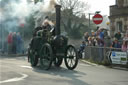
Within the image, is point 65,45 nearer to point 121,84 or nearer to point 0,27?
point 121,84

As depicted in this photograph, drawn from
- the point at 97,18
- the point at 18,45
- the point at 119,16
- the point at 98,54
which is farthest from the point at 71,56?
the point at 119,16

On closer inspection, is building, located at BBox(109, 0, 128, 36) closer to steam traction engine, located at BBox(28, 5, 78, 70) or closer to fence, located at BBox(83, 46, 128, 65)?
fence, located at BBox(83, 46, 128, 65)

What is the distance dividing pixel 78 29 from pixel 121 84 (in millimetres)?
44034

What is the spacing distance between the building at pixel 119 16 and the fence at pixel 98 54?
10.4m

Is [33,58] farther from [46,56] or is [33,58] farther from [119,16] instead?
[119,16]

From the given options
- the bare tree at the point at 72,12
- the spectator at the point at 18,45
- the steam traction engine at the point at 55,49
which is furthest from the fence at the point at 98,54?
the bare tree at the point at 72,12

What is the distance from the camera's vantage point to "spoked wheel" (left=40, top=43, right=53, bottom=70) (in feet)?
35.2

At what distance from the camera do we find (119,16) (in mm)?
25906

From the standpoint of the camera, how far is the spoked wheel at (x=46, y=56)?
10744 millimetres

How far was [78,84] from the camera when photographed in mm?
7848

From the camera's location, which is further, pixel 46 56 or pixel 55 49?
pixel 55 49

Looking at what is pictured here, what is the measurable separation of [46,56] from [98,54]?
12.5 feet

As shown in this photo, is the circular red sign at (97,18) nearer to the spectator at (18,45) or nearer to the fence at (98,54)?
the fence at (98,54)

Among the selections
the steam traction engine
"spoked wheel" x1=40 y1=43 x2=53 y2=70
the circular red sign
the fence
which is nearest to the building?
the circular red sign
